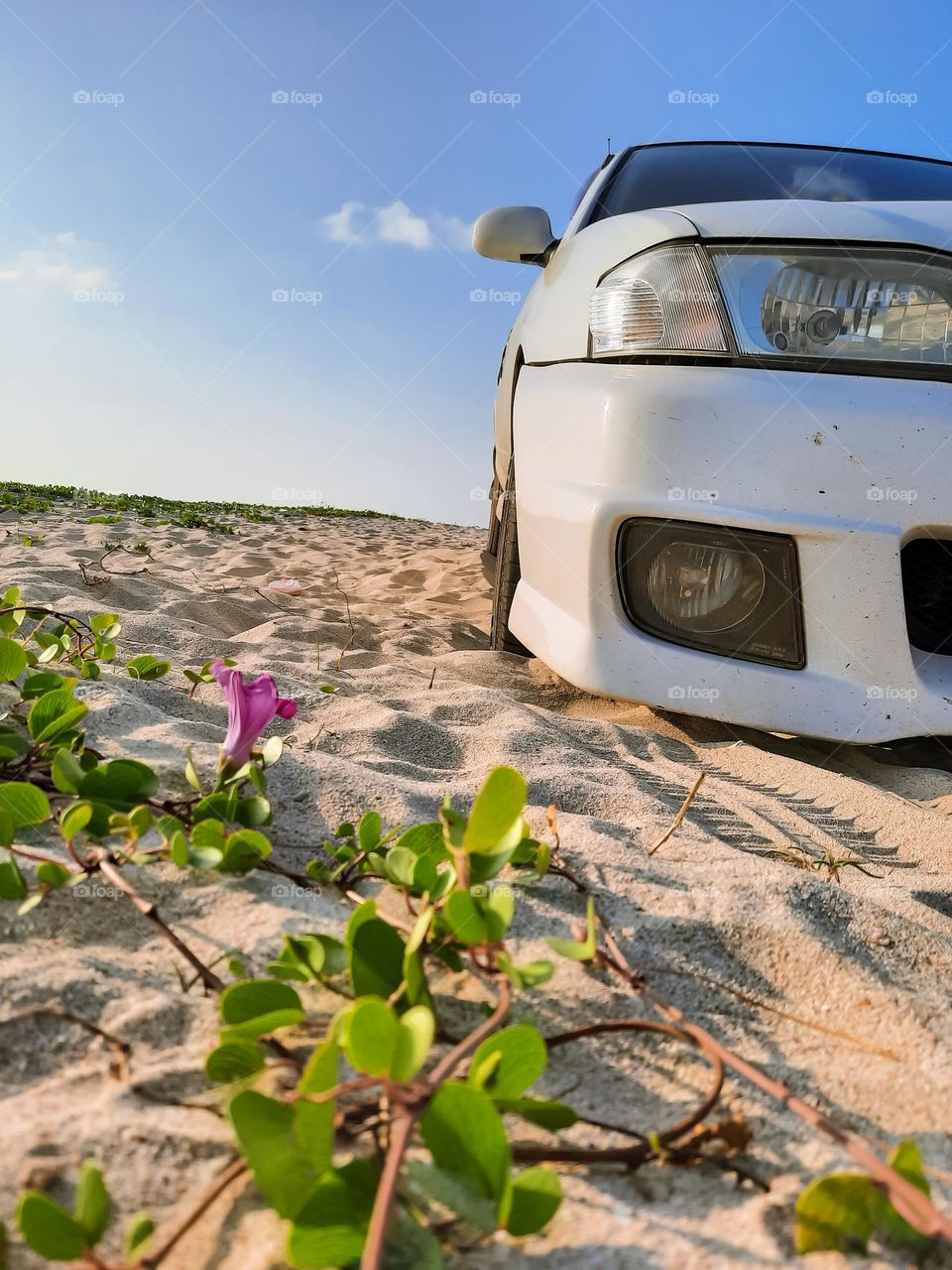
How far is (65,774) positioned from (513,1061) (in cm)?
71

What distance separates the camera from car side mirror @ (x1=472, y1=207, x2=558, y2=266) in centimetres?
305

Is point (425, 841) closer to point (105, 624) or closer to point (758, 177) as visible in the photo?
point (105, 624)

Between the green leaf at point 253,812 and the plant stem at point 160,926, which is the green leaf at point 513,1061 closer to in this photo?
the plant stem at point 160,926

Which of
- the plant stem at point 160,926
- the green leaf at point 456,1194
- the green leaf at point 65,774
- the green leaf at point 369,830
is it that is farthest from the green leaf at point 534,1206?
the green leaf at point 65,774

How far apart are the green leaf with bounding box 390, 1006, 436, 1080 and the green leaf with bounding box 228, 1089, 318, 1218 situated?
77 mm

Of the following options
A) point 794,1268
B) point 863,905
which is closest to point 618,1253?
point 794,1268

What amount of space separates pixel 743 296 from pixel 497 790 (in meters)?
1.54

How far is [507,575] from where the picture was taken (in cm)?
287

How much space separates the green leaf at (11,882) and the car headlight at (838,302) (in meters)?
1.67

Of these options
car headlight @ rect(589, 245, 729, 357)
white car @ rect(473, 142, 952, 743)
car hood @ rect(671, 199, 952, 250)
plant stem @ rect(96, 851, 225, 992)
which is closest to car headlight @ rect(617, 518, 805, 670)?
white car @ rect(473, 142, 952, 743)

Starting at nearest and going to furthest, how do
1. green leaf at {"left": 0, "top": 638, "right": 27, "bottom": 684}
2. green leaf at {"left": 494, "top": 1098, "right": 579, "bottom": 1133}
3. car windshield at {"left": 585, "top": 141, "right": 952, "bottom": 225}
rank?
green leaf at {"left": 494, "top": 1098, "right": 579, "bottom": 1133} → green leaf at {"left": 0, "top": 638, "right": 27, "bottom": 684} → car windshield at {"left": 585, "top": 141, "right": 952, "bottom": 225}

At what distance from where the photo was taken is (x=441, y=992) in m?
0.87

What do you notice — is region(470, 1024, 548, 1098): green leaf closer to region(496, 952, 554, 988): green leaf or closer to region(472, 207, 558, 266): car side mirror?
region(496, 952, 554, 988): green leaf

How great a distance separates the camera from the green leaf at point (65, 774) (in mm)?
1085
